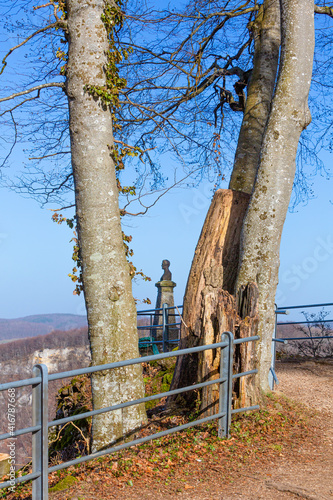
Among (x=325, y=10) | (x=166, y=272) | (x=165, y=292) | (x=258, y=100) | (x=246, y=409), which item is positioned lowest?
(x=246, y=409)

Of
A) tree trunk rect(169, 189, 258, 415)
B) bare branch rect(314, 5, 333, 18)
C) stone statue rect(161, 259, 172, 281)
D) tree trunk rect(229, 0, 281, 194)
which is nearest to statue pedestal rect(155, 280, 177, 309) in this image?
stone statue rect(161, 259, 172, 281)

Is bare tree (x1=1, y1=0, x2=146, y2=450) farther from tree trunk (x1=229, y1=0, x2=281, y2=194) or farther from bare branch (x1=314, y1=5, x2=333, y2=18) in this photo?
bare branch (x1=314, y1=5, x2=333, y2=18)

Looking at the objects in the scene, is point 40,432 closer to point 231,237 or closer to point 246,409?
point 246,409

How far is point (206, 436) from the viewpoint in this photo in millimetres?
5289

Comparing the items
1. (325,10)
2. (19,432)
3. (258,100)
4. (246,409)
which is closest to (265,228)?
(246,409)

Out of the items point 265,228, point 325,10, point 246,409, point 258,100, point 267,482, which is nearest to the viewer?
point 267,482

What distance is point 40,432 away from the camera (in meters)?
3.64

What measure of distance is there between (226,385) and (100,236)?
235 centimetres

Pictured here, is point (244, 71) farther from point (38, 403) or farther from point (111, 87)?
point (38, 403)

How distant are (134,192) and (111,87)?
5.10 ft

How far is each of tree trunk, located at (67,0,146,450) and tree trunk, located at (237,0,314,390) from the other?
183 cm

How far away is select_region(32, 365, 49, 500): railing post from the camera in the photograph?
11.8 feet

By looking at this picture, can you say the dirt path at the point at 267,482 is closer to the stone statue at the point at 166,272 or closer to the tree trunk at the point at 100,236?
the tree trunk at the point at 100,236

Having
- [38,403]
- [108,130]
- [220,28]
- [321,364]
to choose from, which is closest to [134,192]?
[108,130]
